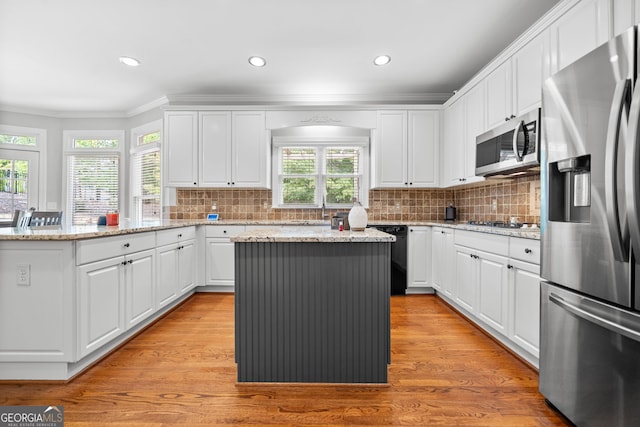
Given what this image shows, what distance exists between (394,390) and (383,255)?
0.78 meters

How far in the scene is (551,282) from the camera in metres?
1.57

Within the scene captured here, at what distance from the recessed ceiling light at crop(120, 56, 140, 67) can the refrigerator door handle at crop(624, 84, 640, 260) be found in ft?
13.4

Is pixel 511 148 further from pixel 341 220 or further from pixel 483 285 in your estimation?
pixel 341 220

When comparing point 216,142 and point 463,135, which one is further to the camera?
point 216,142

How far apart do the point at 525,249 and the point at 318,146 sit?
3007mm

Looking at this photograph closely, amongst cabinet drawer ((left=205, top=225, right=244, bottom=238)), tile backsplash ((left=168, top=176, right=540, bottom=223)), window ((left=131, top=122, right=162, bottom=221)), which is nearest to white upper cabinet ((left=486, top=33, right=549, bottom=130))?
tile backsplash ((left=168, top=176, right=540, bottom=223))

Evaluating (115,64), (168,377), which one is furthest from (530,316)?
(115,64)

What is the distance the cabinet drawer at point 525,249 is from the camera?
1.90 metres

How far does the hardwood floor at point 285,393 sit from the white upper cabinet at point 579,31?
6.66ft

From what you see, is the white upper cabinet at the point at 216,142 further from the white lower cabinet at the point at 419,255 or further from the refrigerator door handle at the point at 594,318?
the refrigerator door handle at the point at 594,318

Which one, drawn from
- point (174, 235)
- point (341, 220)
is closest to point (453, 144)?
point (341, 220)

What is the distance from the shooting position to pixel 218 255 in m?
3.76

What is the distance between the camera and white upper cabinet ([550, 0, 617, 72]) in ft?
5.41

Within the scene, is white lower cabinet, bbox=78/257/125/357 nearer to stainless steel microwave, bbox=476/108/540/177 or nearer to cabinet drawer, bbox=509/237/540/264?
cabinet drawer, bbox=509/237/540/264
